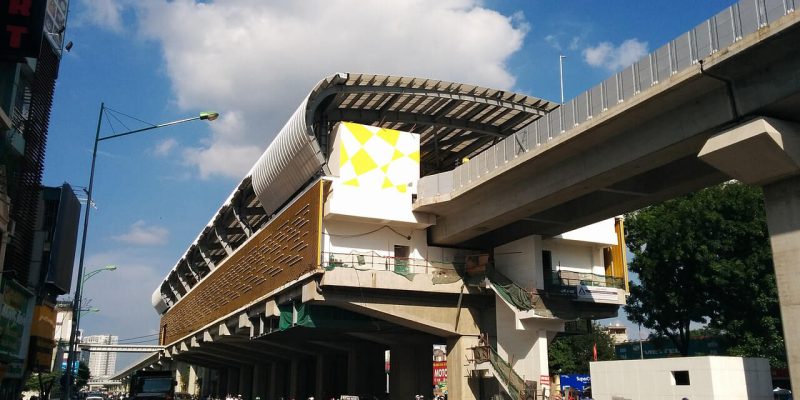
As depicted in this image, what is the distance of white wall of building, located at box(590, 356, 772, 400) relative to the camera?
2489 cm

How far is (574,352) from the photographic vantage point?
81688mm

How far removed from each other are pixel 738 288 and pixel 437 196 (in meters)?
22.5

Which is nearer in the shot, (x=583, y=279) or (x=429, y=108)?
(x=583, y=279)

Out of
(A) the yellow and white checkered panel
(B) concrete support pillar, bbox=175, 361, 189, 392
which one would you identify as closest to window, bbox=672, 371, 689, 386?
(A) the yellow and white checkered panel

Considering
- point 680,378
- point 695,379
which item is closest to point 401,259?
point 680,378

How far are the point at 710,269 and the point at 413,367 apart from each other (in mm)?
20558

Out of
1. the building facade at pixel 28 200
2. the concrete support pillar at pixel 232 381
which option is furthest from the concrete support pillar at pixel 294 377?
the concrete support pillar at pixel 232 381

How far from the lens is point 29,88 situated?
35000 millimetres

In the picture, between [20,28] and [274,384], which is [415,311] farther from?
[274,384]

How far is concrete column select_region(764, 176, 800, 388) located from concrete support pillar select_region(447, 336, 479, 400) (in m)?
17.3

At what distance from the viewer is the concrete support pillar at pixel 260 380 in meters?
68.7

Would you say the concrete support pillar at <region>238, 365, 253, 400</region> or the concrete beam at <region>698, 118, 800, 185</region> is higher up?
the concrete beam at <region>698, 118, 800, 185</region>

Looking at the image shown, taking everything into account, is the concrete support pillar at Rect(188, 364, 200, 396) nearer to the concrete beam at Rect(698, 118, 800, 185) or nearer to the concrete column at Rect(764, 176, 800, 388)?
the concrete beam at Rect(698, 118, 800, 185)

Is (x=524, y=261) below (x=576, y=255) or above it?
below
